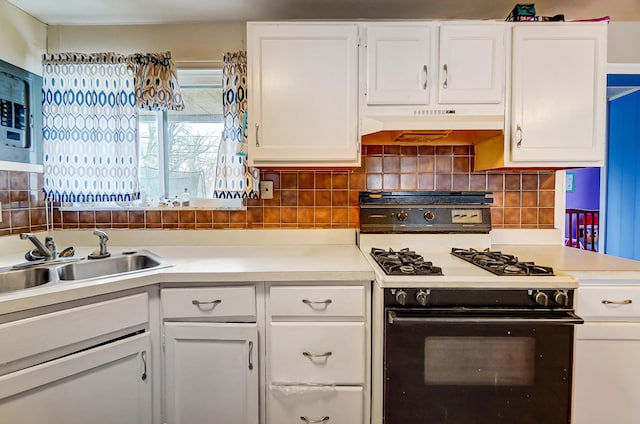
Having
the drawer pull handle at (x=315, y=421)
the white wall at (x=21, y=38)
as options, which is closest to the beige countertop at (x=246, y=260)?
the drawer pull handle at (x=315, y=421)

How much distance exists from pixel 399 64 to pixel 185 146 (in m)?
1.38

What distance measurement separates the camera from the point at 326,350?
53.2 inches

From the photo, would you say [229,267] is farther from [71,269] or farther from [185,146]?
[185,146]

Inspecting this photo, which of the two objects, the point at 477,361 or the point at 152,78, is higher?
the point at 152,78

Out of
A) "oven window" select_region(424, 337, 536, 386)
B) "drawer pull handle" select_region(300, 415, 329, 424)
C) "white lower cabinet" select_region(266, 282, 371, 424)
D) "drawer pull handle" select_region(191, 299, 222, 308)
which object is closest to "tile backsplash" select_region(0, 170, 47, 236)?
"drawer pull handle" select_region(191, 299, 222, 308)

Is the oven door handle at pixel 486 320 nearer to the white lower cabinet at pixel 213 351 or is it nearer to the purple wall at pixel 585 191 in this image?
the white lower cabinet at pixel 213 351

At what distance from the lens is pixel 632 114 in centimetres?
317

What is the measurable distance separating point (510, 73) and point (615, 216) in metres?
2.77

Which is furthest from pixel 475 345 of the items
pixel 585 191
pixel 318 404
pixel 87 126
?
pixel 585 191

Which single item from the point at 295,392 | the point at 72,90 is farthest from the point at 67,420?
the point at 72,90

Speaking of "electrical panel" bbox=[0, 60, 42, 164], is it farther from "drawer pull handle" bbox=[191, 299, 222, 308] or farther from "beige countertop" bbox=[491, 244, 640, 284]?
"beige countertop" bbox=[491, 244, 640, 284]

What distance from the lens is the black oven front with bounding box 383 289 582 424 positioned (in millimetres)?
1194

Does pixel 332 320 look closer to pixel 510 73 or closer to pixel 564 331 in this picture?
pixel 564 331

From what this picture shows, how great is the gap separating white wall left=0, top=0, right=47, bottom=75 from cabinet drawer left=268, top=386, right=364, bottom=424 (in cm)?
220
